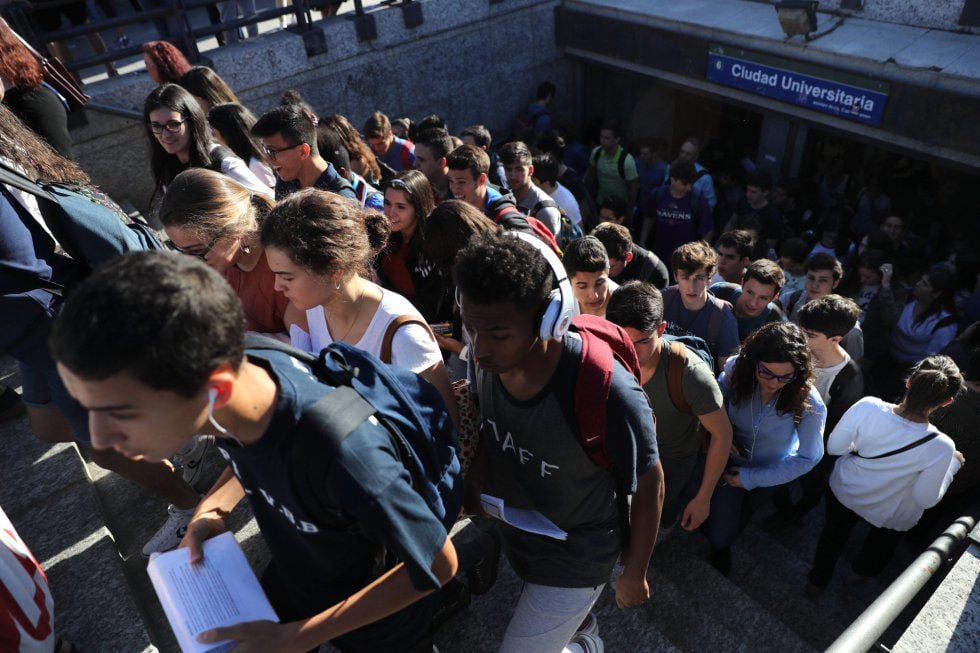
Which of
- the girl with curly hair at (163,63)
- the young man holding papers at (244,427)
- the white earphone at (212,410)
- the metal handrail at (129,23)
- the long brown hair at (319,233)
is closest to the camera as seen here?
the young man holding papers at (244,427)

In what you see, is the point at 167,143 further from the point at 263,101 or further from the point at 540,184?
the point at 263,101

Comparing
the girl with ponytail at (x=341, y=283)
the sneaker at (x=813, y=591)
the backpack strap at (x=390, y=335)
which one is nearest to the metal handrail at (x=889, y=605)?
the girl with ponytail at (x=341, y=283)

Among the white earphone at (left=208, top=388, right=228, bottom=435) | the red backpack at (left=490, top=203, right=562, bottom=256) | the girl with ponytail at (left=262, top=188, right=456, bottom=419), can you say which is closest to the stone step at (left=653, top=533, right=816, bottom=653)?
the red backpack at (left=490, top=203, right=562, bottom=256)

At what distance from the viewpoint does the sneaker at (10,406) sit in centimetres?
374

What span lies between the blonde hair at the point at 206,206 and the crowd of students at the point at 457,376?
14mm

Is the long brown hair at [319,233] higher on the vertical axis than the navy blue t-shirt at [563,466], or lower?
higher

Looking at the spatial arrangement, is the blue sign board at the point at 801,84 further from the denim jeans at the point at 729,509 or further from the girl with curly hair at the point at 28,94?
the girl with curly hair at the point at 28,94

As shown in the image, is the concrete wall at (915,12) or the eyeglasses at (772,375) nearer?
the eyeglasses at (772,375)

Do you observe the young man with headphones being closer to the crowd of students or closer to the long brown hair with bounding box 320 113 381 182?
the crowd of students

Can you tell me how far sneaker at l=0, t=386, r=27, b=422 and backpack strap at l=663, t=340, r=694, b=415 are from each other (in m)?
3.70

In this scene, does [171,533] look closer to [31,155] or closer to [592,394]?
[31,155]

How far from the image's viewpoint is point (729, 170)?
859 centimetres

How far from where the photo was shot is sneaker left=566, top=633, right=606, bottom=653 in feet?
8.50

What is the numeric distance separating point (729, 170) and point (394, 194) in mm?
6305
